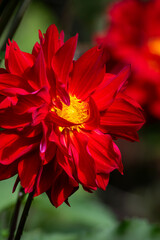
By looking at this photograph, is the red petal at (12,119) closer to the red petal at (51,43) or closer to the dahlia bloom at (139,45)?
the red petal at (51,43)

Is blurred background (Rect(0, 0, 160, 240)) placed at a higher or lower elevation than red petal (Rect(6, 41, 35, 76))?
lower

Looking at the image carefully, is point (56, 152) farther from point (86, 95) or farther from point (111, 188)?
point (111, 188)

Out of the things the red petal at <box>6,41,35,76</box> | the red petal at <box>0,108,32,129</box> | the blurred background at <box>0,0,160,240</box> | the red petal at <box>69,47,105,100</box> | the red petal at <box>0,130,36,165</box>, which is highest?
the red petal at <box>69,47,105,100</box>

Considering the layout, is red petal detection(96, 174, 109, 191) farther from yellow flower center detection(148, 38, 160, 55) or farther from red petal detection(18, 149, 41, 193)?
yellow flower center detection(148, 38, 160, 55)

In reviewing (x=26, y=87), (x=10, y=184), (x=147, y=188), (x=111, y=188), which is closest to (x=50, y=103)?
(x=26, y=87)

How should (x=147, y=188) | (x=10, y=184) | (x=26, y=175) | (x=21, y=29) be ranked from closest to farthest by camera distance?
(x=26, y=175) → (x=10, y=184) → (x=21, y=29) → (x=147, y=188)

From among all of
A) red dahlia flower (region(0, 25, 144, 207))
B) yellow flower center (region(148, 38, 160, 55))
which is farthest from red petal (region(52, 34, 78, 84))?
yellow flower center (region(148, 38, 160, 55))

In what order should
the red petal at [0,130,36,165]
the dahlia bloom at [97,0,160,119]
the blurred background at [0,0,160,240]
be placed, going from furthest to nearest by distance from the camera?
1. the dahlia bloom at [97,0,160,119]
2. the blurred background at [0,0,160,240]
3. the red petal at [0,130,36,165]
